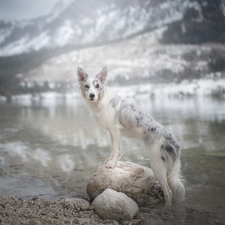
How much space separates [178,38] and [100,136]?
113 feet

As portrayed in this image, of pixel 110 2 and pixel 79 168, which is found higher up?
pixel 110 2

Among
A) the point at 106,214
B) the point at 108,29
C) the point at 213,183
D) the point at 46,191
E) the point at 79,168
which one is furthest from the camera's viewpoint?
the point at 108,29

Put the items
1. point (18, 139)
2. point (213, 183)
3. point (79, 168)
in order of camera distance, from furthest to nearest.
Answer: point (18, 139) < point (79, 168) < point (213, 183)

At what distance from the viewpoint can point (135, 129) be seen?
139 inches

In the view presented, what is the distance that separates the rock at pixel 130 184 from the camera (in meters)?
3.60

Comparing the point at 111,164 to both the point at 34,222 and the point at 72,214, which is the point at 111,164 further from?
the point at 34,222

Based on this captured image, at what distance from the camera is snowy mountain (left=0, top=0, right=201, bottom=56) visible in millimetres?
38844

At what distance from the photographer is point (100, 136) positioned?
873 cm

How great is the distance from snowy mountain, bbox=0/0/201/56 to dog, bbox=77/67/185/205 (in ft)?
123

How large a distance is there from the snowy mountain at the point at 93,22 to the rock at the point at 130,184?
37.7 m

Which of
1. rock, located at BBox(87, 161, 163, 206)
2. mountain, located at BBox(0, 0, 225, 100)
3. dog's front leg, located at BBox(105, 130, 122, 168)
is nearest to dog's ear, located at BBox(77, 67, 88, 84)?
dog's front leg, located at BBox(105, 130, 122, 168)

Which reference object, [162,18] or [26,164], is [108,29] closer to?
[162,18]

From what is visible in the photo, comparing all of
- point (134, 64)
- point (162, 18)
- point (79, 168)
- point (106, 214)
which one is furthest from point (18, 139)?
point (162, 18)

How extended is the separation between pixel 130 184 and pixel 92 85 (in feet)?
5.28
